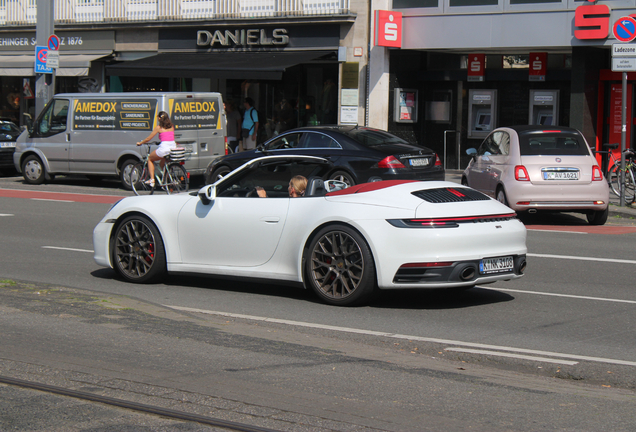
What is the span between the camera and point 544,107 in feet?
77.4

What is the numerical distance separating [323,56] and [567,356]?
19212 mm

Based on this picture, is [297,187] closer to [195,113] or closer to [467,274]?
[467,274]

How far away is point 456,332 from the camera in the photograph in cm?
679

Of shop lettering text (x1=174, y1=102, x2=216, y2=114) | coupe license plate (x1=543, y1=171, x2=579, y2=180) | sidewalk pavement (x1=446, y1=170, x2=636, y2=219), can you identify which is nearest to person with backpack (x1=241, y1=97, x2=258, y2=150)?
shop lettering text (x1=174, y1=102, x2=216, y2=114)

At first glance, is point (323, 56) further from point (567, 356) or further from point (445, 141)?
point (567, 356)

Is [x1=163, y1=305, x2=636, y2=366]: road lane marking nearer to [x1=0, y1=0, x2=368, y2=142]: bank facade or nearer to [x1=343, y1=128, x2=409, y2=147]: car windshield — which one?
[x1=343, y1=128, x2=409, y2=147]: car windshield

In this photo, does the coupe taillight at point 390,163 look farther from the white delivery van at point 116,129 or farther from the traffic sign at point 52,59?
the traffic sign at point 52,59

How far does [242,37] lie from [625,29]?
12836 millimetres

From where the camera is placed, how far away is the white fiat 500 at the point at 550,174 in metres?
13.8

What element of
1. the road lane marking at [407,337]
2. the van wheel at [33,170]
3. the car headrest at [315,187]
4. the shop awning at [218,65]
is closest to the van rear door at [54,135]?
the van wheel at [33,170]

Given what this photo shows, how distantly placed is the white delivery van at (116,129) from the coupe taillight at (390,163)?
5829 millimetres

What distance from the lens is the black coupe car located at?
15.1m

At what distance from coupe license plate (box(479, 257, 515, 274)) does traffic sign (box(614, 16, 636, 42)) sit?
10.1 m

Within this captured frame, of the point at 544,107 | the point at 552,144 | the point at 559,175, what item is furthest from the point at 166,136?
the point at 544,107
